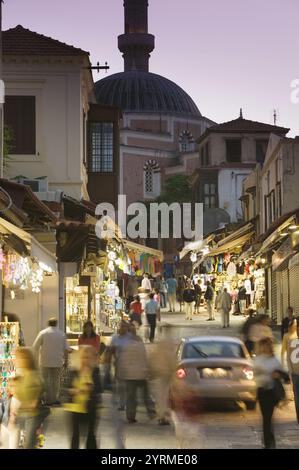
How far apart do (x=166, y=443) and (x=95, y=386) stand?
2035mm

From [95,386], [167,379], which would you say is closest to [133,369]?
[167,379]

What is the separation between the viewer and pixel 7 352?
46.9ft

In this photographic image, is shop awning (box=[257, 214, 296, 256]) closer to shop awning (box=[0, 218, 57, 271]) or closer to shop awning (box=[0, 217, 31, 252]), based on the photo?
shop awning (box=[0, 218, 57, 271])

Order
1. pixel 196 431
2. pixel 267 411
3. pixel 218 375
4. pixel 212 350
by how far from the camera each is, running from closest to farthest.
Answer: pixel 196 431
pixel 267 411
pixel 218 375
pixel 212 350

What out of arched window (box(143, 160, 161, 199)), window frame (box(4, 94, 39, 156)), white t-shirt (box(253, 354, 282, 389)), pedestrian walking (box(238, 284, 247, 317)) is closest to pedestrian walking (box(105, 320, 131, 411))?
white t-shirt (box(253, 354, 282, 389))

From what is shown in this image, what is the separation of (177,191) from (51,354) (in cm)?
7083

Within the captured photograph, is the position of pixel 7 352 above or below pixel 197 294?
below

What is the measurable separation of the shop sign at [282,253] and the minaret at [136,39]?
92113 millimetres

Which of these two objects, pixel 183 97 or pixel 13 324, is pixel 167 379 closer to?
pixel 13 324

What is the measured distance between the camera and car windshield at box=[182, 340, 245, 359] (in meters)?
16.1

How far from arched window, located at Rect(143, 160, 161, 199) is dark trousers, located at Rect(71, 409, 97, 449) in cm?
8392

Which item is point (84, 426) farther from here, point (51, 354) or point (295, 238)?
point (295, 238)

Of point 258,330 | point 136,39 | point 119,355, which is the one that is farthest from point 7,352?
point 136,39

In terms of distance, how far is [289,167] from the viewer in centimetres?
3484
